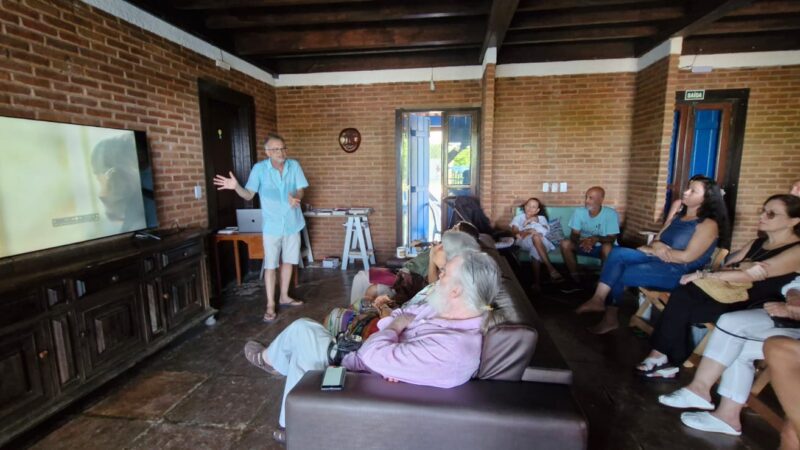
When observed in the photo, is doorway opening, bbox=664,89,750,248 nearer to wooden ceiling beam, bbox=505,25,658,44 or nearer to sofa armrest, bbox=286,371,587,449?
wooden ceiling beam, bbox=505,25,658,44

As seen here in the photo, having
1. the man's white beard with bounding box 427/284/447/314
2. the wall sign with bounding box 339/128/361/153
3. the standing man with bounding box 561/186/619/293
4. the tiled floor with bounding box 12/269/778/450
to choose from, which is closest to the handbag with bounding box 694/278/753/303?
the tiled floor with bounding box 12/269/778/450

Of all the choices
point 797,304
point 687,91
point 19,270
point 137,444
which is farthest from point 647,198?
point 19,270

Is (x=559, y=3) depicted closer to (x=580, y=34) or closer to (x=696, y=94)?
(x=580, y=34)

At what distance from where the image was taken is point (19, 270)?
6.31 ft

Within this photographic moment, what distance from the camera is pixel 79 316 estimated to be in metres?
2.14

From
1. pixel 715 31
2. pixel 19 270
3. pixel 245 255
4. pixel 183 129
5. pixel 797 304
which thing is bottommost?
pixel 245 255

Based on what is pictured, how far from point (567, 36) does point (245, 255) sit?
4.57 meters

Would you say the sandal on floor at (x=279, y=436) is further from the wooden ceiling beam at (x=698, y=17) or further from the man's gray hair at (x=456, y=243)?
the wooden ceiling beam at (x=698, y=17)

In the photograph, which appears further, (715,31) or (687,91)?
(687,91)

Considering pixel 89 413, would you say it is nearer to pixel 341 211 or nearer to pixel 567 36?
pixel 341 211

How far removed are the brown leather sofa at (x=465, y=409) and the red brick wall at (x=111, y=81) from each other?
2.49 m

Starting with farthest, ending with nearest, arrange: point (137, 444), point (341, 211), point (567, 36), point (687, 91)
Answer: point (341, 211), point (687, 91), point (567, 36), point (137, 444)

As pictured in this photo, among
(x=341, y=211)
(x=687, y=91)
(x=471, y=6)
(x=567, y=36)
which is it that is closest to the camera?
(x=471, y=6)

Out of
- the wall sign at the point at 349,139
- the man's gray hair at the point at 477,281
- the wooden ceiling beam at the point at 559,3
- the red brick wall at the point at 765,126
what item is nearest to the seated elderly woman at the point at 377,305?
the man's gray hair at the point at 477,281
